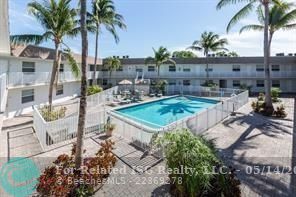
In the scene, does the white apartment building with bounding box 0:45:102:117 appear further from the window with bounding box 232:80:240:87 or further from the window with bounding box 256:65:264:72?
the window with bounding box 256:65:264:72

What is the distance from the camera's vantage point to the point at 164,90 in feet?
100

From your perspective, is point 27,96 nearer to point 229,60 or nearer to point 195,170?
point 195,170

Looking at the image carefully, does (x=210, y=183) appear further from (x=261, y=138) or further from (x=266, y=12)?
(x=266, y=12)

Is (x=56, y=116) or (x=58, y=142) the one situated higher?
(x=56, y=116)

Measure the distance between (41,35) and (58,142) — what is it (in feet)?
29.3

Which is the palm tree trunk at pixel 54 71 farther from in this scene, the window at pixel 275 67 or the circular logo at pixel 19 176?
the window at pixel 275 67

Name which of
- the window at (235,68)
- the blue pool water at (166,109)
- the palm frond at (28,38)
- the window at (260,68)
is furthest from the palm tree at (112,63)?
the window at (260,68)

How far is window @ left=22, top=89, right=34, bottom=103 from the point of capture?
61.1 ft

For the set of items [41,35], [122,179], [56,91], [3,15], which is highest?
[41,35]

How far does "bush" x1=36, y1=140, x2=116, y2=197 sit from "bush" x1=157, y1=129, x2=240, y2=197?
264 cm

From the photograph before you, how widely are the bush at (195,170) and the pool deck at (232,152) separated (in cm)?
91

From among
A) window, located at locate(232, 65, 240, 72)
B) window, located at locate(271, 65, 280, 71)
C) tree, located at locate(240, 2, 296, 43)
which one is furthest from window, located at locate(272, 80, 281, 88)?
tree, located at locate(240, 2, 296, 43)

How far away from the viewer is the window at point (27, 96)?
18.6 meters

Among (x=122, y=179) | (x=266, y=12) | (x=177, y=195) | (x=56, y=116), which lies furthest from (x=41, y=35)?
(x=266, y=12)
